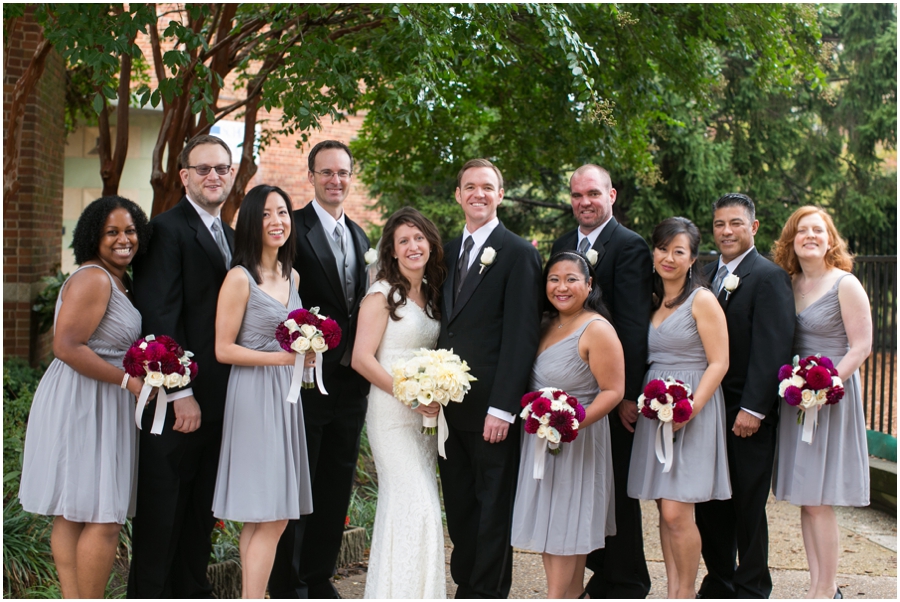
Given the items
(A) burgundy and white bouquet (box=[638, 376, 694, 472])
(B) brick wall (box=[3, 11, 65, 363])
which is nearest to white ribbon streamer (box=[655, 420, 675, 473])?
(A) burgundy and white bouquet (box=[638, 376, 694, 472])

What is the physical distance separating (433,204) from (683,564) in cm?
1239

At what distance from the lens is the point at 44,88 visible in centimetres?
933

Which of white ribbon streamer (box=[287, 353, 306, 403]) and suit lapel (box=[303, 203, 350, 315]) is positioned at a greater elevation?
suit lapel (box=[303, 203, 350, 315])

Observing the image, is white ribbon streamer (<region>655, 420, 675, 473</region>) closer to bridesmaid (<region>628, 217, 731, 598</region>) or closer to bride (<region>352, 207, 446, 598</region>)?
bridesmaid (<region>628, 217, 731, 598</region>)

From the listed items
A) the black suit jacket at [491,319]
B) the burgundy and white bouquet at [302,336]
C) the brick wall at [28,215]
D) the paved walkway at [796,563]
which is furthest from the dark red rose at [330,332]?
the brick wall at [28,215]

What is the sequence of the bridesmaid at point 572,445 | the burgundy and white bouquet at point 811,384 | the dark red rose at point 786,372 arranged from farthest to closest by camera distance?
the dark red rose at point 786,372 → the burgundy and white bouquet at point 811,384 → the bridesmaid at point 572,445

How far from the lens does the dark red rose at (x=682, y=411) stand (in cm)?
392

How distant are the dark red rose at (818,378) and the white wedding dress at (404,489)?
2029mm

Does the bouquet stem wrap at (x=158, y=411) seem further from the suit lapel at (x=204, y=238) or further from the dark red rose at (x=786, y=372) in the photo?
the dark red rose at (x=786, y=372)

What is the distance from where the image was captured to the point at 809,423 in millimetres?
4332

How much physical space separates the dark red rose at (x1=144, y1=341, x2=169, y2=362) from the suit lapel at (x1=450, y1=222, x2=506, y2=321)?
1488 millimetres

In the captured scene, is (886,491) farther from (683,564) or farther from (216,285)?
(216,285)

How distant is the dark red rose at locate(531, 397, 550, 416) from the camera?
3.77 m

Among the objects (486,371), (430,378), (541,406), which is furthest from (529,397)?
(430,378)
